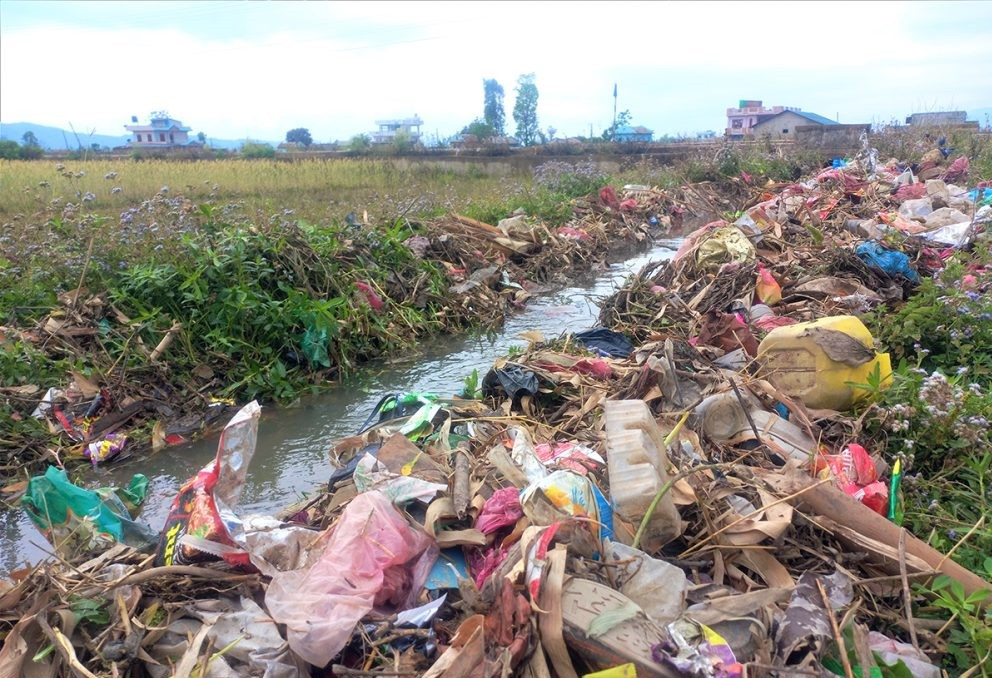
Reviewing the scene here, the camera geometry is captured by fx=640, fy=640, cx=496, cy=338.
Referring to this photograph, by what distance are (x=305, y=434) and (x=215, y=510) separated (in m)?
2.42

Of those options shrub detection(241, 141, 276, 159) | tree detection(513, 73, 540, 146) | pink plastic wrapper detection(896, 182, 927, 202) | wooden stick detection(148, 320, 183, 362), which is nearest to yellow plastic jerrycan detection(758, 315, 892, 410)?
wooden stick detection(148, 320, 183, 362)

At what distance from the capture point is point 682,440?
302 cm

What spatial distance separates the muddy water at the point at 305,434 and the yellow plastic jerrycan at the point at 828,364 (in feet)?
8.64

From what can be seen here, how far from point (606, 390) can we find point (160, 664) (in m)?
2.59

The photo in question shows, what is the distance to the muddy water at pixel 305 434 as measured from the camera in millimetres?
3818

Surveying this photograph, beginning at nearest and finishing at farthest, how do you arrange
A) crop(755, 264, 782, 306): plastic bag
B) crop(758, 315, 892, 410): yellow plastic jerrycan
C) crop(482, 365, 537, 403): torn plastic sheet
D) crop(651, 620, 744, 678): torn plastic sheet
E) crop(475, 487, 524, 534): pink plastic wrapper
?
crop(651, 620, 744, 678): torn plastic sheet < crop(475, 487, 524, 534): pink plastic wrapper < crop(758, 315, 892, 410): yellow plastic jerrycan < crop(482, 365, 537, 403): torn plastic sheet < crop(755, 264, 782, 306): plastic bag

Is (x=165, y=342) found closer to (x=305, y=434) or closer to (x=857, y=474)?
(x=305, y=434)

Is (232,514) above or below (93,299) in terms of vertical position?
below

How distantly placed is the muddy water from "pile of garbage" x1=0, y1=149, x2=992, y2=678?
0.58m

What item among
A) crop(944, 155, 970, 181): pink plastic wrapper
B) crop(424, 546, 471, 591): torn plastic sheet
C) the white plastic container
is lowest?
crop(424, 546, 471, 591): torn plastic sheet

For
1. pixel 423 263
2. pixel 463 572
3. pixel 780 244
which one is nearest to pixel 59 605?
pixel 463 572

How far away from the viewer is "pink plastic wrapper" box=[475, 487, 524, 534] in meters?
2.41

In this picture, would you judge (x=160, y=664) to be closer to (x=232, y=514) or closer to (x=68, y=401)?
(x=232, y=514)

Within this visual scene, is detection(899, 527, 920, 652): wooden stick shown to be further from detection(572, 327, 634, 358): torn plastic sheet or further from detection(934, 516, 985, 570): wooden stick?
detection(572, 327, 634, 358): torn plastic sheet
